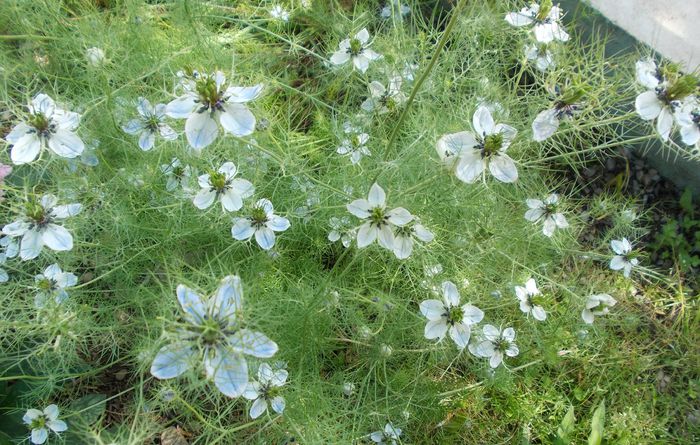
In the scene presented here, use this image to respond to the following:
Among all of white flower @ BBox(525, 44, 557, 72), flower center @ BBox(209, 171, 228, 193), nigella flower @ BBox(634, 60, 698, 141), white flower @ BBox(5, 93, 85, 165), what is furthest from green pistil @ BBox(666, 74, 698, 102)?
white flower @ BBox(5, 93, 85, 165)

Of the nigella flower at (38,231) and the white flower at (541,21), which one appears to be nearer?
the nigella flower at (38,231)

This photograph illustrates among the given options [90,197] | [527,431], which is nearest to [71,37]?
[90,197]

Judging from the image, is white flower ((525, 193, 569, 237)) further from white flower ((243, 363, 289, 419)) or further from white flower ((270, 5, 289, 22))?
white flower ((270, 5, 289, 22))

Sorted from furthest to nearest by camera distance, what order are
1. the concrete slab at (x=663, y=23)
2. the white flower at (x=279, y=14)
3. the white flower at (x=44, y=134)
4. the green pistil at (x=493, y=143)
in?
the concrete slab at (x=663, y=23)
the white flower at (x=279, y=14)
the white flower at (x=44, y=134)
the green pistil at (x=493, y=143)

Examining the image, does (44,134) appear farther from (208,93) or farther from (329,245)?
(329,245)

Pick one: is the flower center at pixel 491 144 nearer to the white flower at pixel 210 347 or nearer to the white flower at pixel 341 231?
the white flower at pixel 341 231

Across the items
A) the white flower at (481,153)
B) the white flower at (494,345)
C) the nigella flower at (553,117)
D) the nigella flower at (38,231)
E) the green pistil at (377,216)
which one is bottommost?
the white flower at (494,345)

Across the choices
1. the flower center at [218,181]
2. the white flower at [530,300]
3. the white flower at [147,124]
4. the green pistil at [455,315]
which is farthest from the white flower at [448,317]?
the white flower at [147,124]

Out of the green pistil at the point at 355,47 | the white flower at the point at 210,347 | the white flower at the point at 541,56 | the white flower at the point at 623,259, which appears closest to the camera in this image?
the white flower at the point at 210,347
